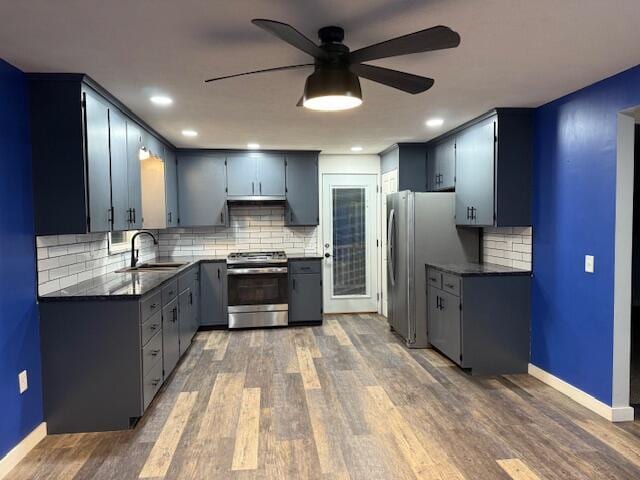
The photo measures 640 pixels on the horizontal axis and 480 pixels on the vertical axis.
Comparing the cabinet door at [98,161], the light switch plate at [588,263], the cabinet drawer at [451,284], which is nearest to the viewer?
the cabinet door at [98,161]

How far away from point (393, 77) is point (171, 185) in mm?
3869

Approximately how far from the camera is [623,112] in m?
2.93

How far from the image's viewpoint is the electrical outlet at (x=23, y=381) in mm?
2619

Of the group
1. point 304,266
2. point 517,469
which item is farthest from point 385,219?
point 517,469

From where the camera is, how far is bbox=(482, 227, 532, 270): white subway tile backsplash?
3.97 metres

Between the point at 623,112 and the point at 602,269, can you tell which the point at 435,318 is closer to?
the point at 602,269

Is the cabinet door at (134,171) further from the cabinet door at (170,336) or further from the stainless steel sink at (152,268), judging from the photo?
the cabinet door at (170,336)

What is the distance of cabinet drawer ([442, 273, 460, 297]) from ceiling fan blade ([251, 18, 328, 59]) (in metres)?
2.58

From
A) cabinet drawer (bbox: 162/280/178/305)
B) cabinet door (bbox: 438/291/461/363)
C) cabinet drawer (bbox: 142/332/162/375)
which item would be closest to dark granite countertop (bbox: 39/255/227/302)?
cabinet drawer (bbox: 162/280/178/305)

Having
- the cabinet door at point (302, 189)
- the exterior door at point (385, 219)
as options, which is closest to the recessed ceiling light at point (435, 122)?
the exterior door at point (385, 219)

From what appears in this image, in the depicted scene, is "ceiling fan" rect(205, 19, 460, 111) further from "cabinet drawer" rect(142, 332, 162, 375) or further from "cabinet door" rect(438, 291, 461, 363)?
"cabinet door" rect(438, 291, 461, 363)

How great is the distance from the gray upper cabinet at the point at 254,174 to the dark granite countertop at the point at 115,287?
1638mm

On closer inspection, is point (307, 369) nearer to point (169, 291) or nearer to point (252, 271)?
point (169, 291)

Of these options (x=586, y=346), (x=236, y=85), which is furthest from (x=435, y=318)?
(x=236, y=85)
